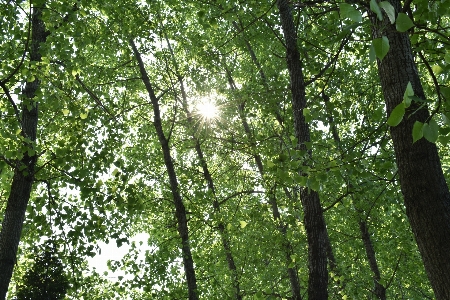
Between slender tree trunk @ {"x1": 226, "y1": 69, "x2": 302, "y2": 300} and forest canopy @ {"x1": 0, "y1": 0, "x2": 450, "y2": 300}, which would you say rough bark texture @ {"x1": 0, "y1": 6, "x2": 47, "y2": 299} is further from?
slender tree trunk @ {"x1": 226, "y1": 69, "x2": 302, "y2": 300}

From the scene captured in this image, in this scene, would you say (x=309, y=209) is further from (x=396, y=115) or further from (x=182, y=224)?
(x=396, y=115)

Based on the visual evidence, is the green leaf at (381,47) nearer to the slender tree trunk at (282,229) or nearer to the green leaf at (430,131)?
the green leaf at (430,131)

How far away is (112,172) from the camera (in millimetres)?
5488

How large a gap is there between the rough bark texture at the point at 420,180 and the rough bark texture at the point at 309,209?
2.58 metres

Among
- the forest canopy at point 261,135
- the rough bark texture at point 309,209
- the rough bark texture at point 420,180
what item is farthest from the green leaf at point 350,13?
the rough bark texture at point 309,209

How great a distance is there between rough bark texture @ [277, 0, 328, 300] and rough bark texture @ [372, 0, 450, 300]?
2.58 meters

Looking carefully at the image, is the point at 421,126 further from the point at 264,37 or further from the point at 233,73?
the point at 233,73

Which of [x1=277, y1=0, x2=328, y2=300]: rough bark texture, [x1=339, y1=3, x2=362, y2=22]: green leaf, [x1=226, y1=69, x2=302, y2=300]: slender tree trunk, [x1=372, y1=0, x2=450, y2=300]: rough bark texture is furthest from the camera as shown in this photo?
[x1=226, y1=69, x2=302, y2=300]: slender tree trunk

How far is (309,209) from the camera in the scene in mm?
6199

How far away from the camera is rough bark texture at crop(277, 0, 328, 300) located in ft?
19.9

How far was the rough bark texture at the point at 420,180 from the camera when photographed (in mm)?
3014

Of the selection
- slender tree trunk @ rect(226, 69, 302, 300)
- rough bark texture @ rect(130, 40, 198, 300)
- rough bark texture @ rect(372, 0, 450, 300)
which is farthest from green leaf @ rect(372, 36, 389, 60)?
rough bark texture @ rect(130, 40, 198, 300)

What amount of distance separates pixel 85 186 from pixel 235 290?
647 centimetres

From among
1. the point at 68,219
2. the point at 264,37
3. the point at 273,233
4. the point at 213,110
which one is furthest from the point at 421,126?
the point at 213,110
